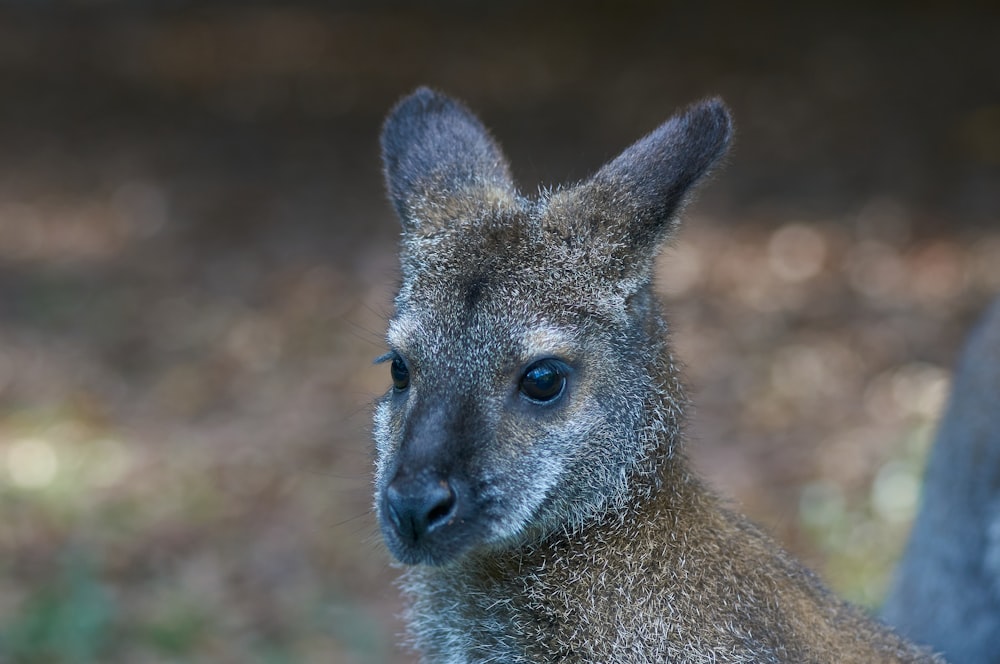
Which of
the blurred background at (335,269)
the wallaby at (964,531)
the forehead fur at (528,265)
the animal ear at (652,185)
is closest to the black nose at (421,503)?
the forehead fur at (528,265)

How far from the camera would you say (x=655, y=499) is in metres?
3.66

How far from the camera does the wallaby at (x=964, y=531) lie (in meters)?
5.13

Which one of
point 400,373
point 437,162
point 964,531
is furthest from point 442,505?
point 964,531

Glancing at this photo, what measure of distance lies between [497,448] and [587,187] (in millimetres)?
881

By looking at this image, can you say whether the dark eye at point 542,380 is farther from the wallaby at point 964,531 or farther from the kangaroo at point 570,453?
the wallaby at point 964,531

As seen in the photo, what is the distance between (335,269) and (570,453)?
23.5 feet

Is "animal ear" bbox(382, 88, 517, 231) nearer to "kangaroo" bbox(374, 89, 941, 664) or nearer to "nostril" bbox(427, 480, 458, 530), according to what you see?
"kangaroo" bbox(374, 89, 941, 664)

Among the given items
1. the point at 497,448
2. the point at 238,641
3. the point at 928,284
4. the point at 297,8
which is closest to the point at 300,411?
the point at 238,641

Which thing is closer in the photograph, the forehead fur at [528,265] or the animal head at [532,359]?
the animal head at [532,359]

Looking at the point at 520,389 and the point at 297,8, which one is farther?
the point at 297,8

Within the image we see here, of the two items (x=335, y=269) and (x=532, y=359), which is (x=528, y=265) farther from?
(x=335, y=269)

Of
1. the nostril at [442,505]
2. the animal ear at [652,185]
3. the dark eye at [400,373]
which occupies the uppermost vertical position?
the animal ear at [652,185]

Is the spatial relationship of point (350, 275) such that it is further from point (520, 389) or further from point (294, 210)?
point (520, 389)

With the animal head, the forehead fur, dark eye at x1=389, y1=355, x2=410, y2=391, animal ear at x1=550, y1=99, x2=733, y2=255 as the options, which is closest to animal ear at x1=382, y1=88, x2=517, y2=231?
the animal head
